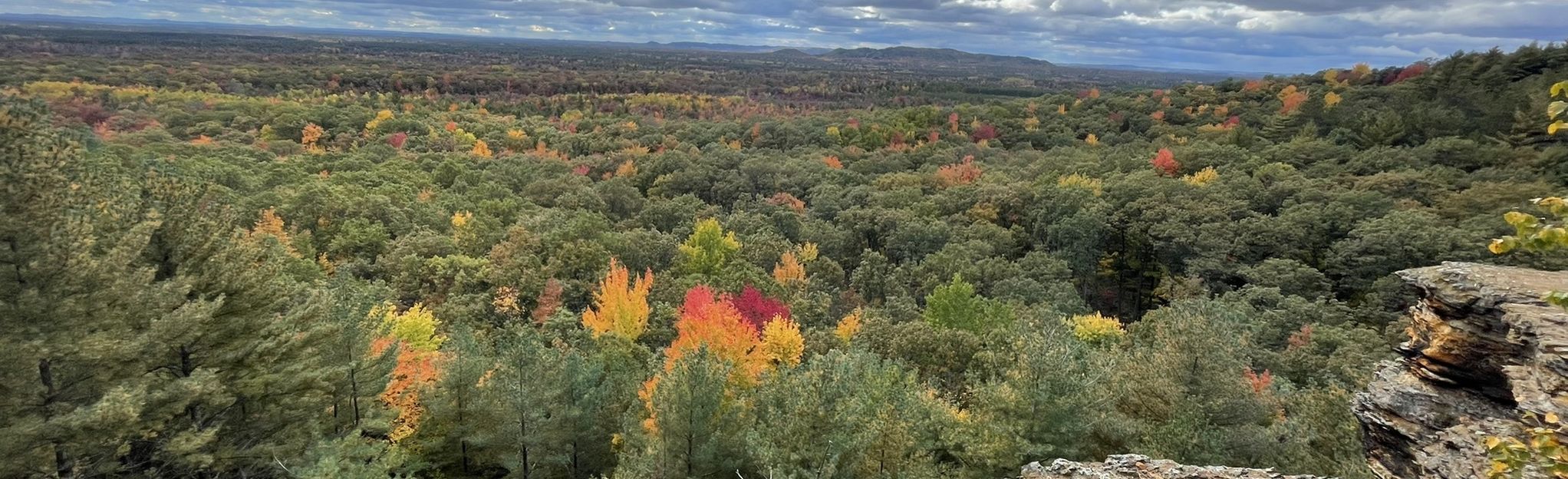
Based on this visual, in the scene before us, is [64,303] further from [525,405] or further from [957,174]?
[957,174]

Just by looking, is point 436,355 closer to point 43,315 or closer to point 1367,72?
point 43,315

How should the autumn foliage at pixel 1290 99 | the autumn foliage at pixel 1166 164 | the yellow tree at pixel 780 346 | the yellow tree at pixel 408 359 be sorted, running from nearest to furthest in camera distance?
the yellow tree at pixel 408 359
the yellow tree at pixel 780 346
the autumn foliage at pixel 1166 164
the autumn foliage at pixel 1290 99

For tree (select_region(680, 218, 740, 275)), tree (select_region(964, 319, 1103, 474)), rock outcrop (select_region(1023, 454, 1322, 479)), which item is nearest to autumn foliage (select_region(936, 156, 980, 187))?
tree (select_region(680, 218, 740, 275))

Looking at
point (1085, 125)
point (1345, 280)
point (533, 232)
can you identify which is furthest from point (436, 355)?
point (1085, 125)

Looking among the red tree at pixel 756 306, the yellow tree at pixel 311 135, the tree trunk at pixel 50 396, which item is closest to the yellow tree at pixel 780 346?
the red tree at pixel 756 306

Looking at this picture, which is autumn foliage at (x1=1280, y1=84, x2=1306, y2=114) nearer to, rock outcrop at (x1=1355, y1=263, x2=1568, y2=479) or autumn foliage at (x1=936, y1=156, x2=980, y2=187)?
autumn foliage at (x1=936, y1=156, x2=980, y2=187)

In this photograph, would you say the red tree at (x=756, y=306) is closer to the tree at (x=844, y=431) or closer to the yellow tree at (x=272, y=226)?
the tree at (x=844, y=431)
